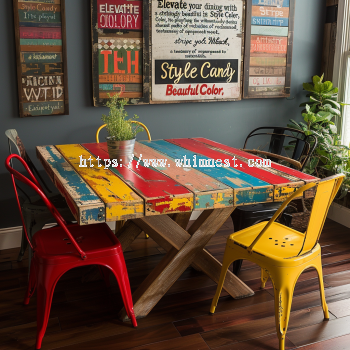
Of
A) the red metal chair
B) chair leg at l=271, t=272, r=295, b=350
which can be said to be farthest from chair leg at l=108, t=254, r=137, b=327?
chair leg at l=271, t=272, r=295, b=350

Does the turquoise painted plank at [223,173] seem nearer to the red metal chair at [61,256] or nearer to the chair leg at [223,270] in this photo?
the chair leg at [223,270]

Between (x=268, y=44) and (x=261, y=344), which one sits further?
(x=268, y=44)

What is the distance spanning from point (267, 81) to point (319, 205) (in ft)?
7.08

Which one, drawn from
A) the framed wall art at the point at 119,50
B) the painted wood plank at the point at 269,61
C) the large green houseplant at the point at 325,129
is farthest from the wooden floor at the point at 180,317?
the painted wood plank at the point at 269,61

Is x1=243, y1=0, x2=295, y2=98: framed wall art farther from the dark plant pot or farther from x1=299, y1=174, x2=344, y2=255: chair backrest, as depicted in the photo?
x1=299, y1=174, x2=344, y2=255: chair backrest

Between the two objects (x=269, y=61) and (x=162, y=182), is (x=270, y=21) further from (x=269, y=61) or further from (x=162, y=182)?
(x=162, y=182)

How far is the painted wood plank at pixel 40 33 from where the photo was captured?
113 inches

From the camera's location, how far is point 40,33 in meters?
2.90

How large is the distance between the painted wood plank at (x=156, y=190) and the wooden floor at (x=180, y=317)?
0.71m

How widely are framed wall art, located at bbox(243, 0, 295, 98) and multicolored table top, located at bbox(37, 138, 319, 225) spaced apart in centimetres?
131

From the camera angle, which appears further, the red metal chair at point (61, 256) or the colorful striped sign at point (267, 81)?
the colorful striped sign at point (267, 81)

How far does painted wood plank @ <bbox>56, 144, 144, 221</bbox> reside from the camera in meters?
1.64

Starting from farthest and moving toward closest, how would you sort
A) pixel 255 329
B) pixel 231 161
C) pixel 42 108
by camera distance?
pixel 42 108, pixel 231 161, pixel 255 329

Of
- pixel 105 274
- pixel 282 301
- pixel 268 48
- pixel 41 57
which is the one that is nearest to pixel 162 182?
pixel 282 301
